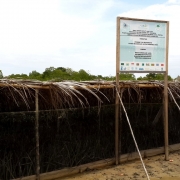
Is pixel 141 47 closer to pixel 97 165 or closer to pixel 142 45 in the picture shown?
pixel 142 45

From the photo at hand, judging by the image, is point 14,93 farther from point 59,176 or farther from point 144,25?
point 144,25

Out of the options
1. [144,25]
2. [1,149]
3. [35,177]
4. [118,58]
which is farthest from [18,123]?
[144,25]

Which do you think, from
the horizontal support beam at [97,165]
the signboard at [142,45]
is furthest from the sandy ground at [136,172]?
the signboard at [142,45]

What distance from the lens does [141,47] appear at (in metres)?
6.86

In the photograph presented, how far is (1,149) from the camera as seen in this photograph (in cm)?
521

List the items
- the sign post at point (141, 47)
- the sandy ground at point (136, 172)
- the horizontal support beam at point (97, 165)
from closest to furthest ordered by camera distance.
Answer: the horizontal support beam at point (97, 165), the sandy ground at point (136, 172), the sign post at point (141, 47)

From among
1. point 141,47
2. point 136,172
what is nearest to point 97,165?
point 136,172

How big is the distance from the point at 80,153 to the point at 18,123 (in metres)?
1.44

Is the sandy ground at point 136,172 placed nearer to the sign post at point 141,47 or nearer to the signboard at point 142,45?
the sign post at point 141,47

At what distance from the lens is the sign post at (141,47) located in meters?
6.68

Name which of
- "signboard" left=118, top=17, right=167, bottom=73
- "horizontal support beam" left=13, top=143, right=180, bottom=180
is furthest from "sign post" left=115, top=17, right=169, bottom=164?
"horizontal support beam" left=13, top=143, right=180, bottom=180

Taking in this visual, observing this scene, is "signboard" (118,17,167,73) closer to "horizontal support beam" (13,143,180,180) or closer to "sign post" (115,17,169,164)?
"sign post" (115,17,169,164)

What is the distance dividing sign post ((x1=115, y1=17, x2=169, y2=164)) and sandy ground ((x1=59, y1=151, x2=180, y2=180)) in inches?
13.9

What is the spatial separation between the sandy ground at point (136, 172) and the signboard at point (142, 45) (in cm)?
192
